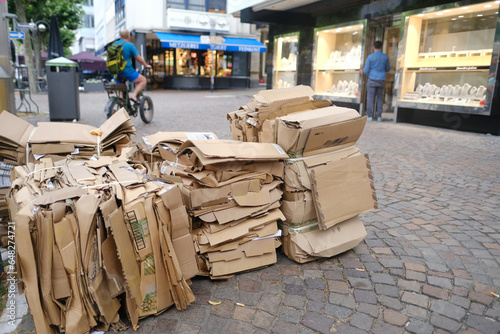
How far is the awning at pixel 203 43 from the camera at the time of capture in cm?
2394

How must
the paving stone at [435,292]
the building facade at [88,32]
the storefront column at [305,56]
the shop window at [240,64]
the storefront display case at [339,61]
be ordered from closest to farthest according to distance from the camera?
the paving stone at [435,292], the storefront display case at [339,61], the storefront column at [305,56], the shop window at [240,64], the building facade at [88,32]

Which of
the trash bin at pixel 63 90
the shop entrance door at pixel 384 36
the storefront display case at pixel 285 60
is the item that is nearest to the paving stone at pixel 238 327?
the trash bin at pixel 63 90

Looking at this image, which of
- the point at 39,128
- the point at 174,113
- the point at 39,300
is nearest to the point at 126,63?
the point at 174,113

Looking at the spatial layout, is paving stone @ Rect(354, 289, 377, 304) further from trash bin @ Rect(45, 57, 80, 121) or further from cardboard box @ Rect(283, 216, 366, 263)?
trash bin @ Rect(45, 57, 80, 121)

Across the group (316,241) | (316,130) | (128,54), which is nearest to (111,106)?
(128,54)

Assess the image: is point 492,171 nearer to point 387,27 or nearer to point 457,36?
point 457,36

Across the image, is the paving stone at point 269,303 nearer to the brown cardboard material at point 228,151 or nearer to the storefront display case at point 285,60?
the brown cardboard material at point 228,151

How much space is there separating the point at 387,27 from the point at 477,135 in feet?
15.1

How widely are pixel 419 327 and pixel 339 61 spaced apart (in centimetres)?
1125

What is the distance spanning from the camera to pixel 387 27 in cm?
1159

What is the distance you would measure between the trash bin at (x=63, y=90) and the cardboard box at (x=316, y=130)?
7763 mm

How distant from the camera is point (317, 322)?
7.61 feet

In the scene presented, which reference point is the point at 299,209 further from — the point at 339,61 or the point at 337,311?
the point at 339,61

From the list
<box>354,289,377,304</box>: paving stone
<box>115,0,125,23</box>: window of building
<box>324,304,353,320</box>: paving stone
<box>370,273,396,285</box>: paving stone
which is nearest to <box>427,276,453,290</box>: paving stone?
<box>370,273,396,285</box>: paving stone
